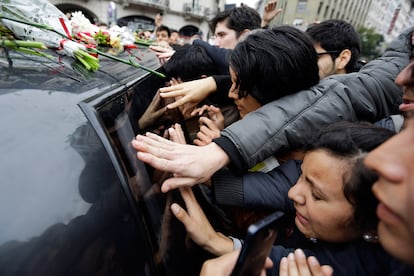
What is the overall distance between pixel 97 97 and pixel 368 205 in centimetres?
103

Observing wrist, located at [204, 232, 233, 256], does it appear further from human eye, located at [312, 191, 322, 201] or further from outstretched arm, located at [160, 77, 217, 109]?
outstretched arm, located at [160, 77, 217, 109]

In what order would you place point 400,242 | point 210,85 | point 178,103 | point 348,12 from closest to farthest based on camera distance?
point 400,242 → point 178,103 → point 210,85 → point 348,12

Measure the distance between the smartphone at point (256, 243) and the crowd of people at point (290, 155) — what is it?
21 cm

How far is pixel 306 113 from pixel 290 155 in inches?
9.3

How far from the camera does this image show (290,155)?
1.30 m

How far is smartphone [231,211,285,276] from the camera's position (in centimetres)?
54

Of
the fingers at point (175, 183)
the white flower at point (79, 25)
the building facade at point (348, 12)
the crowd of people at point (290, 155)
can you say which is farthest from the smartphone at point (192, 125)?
the building facade at point (348, 12)

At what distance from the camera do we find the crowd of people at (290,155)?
899 mm

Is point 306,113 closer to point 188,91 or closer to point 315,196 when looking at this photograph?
point 315,196

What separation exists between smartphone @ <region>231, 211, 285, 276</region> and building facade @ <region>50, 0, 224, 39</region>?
59.1 ft

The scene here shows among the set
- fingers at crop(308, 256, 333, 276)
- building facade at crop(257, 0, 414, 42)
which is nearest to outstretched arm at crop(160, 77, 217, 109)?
fingers at crop(308, 256, 333, 276)

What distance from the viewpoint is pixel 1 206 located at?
0.54m

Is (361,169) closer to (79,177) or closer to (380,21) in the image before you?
(79,177)

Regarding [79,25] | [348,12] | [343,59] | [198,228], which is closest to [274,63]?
[198,228]
